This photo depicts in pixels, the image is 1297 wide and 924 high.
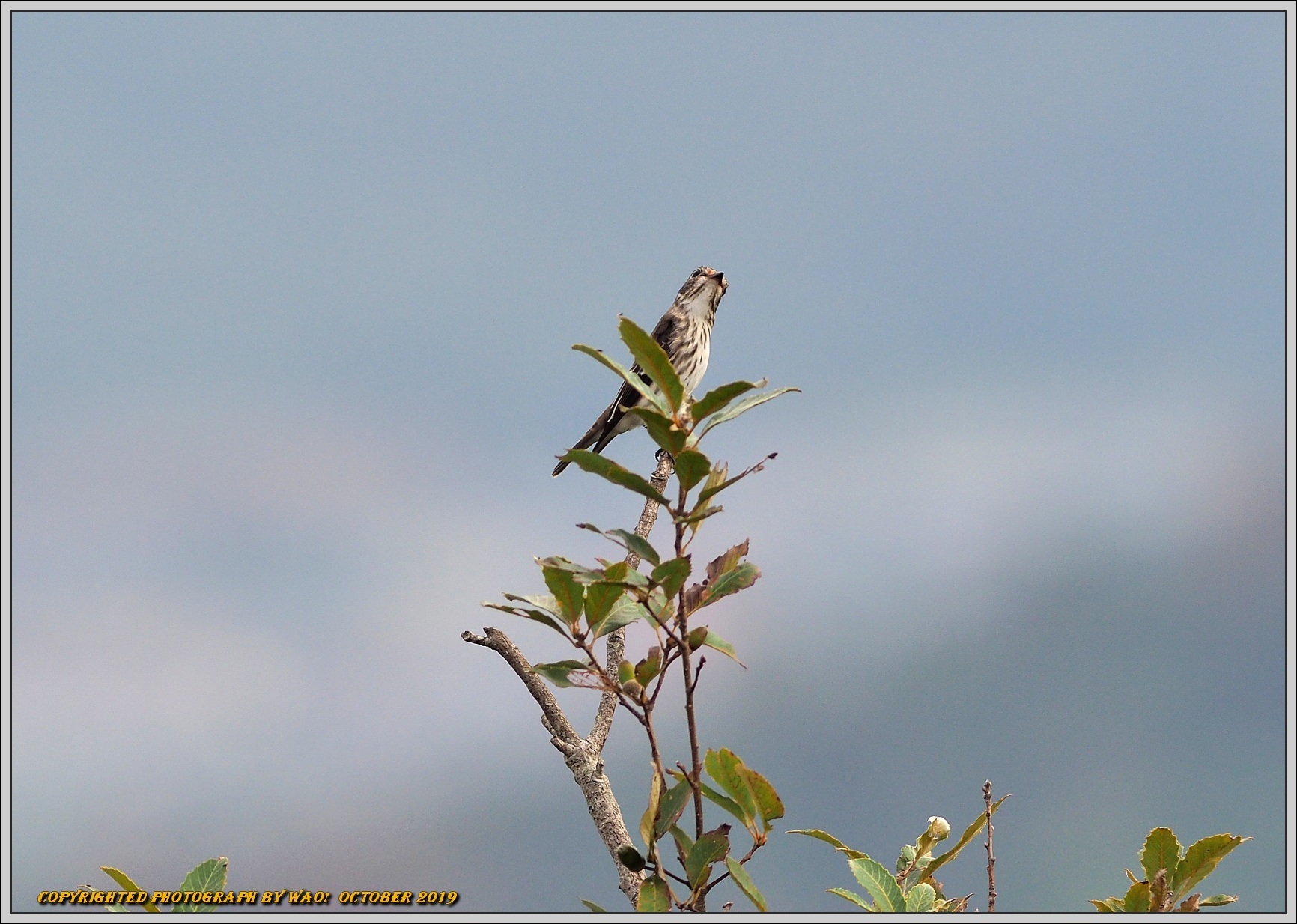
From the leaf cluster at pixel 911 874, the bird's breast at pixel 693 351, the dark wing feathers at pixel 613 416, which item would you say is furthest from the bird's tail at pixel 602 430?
the leaf cluster at pixel 911 874

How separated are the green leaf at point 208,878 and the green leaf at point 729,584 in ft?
4.88

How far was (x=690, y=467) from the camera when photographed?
2275 millimetres

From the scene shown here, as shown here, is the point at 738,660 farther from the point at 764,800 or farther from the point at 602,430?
the point at 602,430

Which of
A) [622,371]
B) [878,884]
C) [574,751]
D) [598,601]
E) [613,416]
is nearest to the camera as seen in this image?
[622,371]

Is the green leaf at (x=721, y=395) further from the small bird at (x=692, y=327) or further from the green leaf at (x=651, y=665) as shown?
the small bird at (x=692, y=327)

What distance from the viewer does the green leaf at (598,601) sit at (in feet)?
7.71

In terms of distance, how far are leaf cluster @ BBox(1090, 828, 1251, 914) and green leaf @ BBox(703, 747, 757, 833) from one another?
129 centimetres

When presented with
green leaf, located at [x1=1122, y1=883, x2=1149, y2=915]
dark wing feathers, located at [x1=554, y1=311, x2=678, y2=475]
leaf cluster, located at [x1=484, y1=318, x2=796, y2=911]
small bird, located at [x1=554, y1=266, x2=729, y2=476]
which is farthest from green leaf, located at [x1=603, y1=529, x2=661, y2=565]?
small bird, located at [x1=554, y1=266, x2=729, y2=476]

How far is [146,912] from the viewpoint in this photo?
237cm

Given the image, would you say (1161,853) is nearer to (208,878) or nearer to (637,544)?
(637,544)

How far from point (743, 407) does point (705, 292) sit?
19.2 feet

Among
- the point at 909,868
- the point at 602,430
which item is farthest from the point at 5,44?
the point at 909,868

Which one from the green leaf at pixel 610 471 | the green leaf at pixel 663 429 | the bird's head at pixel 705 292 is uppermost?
the bird's head at pixel 705 292

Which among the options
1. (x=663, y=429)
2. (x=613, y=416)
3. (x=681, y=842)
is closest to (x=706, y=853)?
(x=681, y=842)
